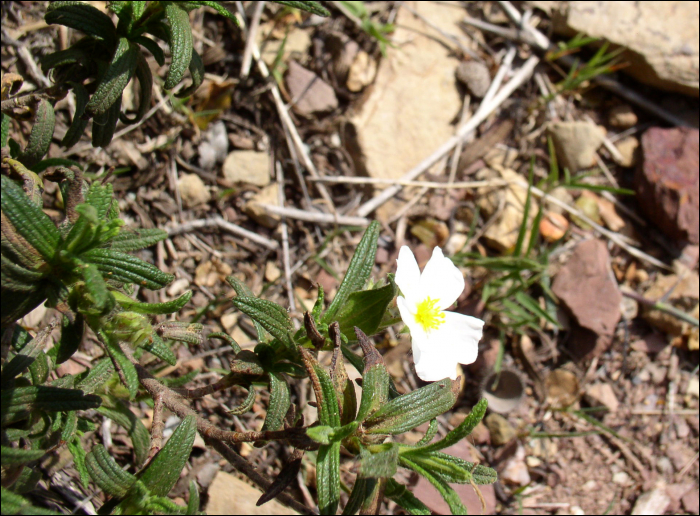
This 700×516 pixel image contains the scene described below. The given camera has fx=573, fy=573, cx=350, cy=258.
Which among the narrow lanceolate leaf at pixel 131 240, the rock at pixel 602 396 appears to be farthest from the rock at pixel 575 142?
the narrow lanceolate leaf at pixel 131 240

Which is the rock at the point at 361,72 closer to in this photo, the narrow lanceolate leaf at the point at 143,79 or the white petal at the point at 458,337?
the narrow lanceolate leaf at the point at 143,79

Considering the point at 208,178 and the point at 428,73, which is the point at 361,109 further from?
the point at 208,178

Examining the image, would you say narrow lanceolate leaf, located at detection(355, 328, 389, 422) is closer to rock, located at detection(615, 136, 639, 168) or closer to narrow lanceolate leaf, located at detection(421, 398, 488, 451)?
narrow lanceolate leaf, located at detection(421, 398, 488, 451)

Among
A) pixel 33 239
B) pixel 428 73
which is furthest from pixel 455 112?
pixel 33 239

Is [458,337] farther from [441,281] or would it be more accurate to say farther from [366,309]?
[366,309]

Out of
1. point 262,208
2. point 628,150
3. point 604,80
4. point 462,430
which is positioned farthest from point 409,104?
point 462,430

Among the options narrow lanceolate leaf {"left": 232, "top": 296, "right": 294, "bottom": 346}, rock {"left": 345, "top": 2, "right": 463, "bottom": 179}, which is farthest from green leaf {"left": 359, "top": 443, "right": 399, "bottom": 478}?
rock {"left": 345, "top": 2, "right": 463, "bottom": 179}
